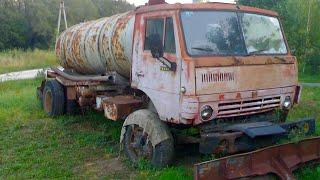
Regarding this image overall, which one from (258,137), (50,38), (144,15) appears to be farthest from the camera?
(50,38)

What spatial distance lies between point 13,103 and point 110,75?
→ 5550mm

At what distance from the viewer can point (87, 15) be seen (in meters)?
62.1

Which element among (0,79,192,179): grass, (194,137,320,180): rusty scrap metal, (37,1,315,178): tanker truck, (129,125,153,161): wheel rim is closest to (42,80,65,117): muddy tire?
(0,79,192,179): grass

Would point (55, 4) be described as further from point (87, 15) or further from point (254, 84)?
point (254, 84)

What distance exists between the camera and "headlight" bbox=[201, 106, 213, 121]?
20.6 ft

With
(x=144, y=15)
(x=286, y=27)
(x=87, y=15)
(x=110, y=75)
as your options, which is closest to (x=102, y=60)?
(x=110, y=75)

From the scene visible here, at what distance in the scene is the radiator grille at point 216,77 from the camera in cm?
626

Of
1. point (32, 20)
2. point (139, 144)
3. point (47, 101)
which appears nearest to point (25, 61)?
point (32, 20)

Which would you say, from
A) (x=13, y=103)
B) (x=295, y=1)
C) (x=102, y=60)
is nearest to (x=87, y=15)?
(x=295, y=1)

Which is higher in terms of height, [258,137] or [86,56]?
[86,56]

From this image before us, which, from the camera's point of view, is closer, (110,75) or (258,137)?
(258,137)

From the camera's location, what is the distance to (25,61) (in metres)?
36.6

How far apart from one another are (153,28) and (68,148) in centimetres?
285

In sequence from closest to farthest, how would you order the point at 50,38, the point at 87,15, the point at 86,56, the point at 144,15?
the point at 144,15 → the point at 86,56 → the point at 50,38 → the point at 87,15
